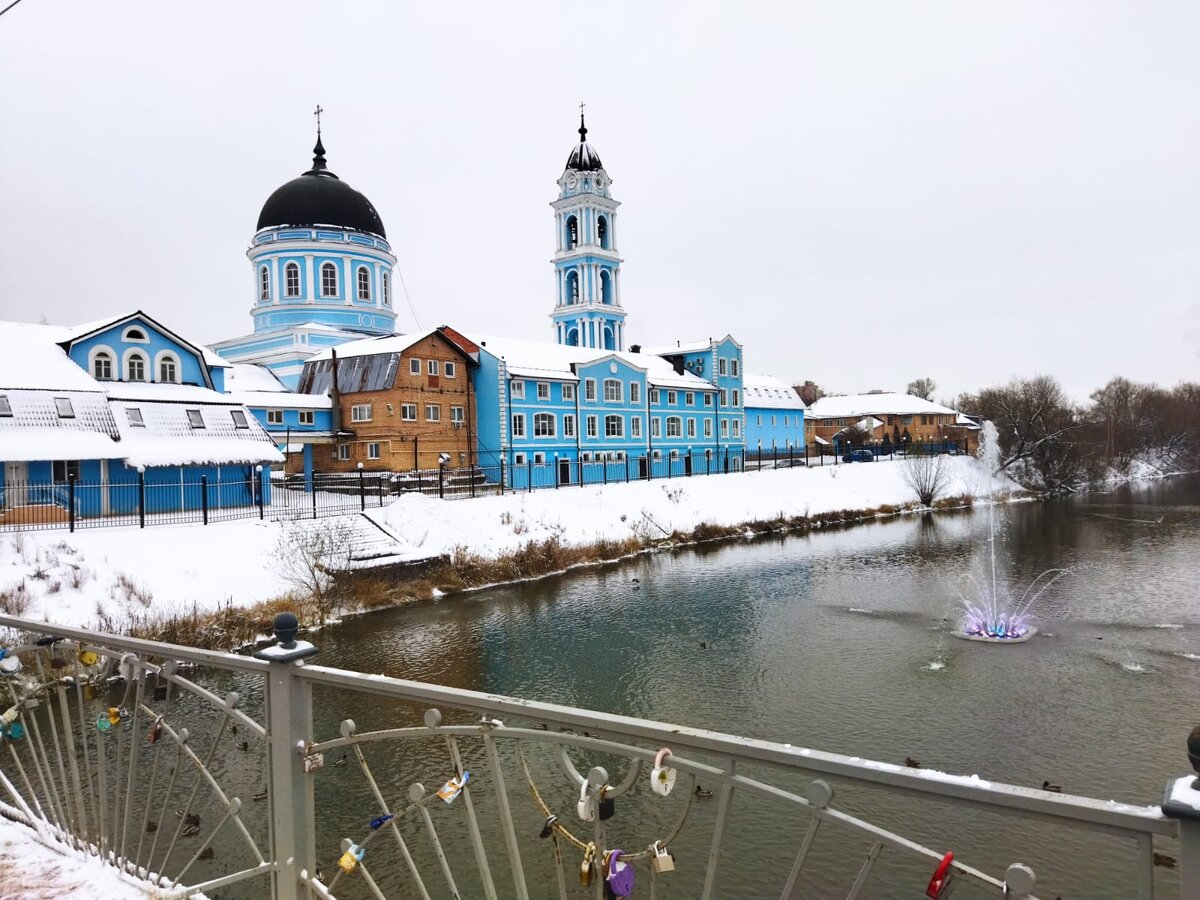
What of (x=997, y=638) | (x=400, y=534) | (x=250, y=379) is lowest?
(x=997, y=638)

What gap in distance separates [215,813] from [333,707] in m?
2.95

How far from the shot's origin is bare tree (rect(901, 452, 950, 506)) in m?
45.2

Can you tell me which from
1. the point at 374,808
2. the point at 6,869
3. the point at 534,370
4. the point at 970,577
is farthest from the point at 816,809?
the point at 534,370

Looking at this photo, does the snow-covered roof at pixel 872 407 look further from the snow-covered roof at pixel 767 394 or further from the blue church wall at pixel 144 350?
A: the blue church wall at pixel 144 350

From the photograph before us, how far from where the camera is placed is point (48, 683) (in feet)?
16.2

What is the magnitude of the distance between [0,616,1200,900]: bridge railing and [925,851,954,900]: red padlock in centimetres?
1

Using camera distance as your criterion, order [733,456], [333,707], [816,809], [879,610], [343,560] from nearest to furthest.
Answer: [816,809] < [333,707] < [879,610] < [343,560] < [733,456]

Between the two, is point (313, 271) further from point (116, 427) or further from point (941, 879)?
point (941, 879)

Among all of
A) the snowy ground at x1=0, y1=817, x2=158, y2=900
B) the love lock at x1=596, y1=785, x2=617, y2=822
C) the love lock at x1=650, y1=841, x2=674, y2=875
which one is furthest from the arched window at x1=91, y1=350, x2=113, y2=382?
the love lock at x1=650, y1=841, x2=674, y2=875

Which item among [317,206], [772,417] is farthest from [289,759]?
[772,417]

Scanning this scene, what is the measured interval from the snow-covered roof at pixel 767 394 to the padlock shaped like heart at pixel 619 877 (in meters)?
59.3

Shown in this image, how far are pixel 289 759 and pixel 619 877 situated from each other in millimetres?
1540

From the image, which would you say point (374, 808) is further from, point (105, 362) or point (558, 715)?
point (105, 362)

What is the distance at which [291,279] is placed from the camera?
45.3 metres
